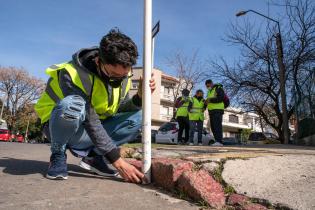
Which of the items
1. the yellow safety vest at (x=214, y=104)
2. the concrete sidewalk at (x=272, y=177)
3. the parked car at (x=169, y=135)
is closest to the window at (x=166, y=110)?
the parked car at (x=169, y=135)

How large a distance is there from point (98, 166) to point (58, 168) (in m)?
0.49

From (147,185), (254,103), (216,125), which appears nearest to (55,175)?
(147,185)

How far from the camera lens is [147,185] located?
110 inches

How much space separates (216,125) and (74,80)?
618cm

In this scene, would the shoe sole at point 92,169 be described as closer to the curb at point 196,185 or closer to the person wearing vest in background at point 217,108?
the curb at point 196,185

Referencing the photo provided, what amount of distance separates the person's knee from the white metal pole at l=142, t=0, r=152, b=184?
50cm

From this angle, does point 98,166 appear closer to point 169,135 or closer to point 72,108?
point 72,108

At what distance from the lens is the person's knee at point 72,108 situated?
266 cm

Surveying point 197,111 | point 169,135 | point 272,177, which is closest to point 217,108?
point 197,111

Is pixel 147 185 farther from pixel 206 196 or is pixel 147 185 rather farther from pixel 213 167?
pixel 206 196

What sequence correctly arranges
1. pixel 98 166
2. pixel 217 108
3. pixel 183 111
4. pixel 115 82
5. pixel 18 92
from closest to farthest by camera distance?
pixel 115 82 → pixel 98 166 → pixel 217 108 → pixel 183 111 → pixel 18 92

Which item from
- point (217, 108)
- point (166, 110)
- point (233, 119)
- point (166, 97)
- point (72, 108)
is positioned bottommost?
point (72, 108)

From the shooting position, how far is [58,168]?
282cm

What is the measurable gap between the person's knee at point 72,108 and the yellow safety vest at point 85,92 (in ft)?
0.48
